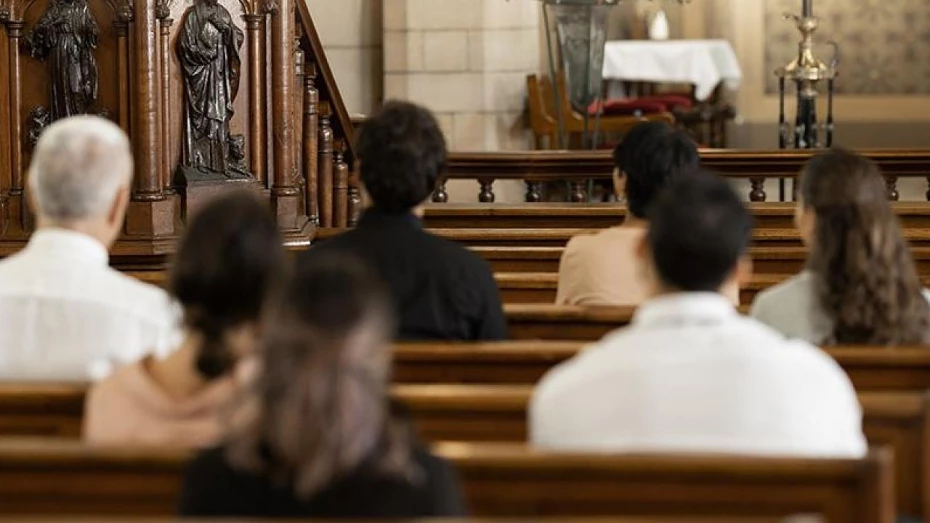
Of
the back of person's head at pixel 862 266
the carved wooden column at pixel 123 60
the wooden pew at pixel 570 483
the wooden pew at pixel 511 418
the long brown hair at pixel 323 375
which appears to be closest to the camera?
the long brown hair at pixel 323 375

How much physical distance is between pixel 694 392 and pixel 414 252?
1.30m

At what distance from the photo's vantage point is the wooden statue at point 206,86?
6.28 metres

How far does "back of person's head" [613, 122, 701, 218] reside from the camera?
453cm

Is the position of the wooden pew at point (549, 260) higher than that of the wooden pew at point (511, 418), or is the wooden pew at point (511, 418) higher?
the wooden pew at point (511, 418)

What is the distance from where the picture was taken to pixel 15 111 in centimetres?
620

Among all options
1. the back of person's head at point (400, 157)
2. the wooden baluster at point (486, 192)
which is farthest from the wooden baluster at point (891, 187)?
the back of person's head at point (400, 157)

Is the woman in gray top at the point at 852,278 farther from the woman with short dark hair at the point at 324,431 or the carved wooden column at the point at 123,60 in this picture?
the carved wooden column at the point at 123,60

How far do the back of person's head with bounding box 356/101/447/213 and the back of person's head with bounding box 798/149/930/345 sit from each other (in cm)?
83

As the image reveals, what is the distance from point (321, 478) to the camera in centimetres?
224

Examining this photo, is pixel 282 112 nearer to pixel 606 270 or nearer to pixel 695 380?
pixel 606 270

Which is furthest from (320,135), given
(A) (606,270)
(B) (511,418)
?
(B) (511,418)

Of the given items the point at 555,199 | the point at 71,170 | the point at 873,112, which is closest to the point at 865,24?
the point at 873,112

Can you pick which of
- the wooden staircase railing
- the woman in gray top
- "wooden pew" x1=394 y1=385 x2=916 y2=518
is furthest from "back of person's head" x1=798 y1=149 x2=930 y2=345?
the wooden staircase railing

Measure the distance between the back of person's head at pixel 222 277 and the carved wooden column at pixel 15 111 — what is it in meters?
3.58
